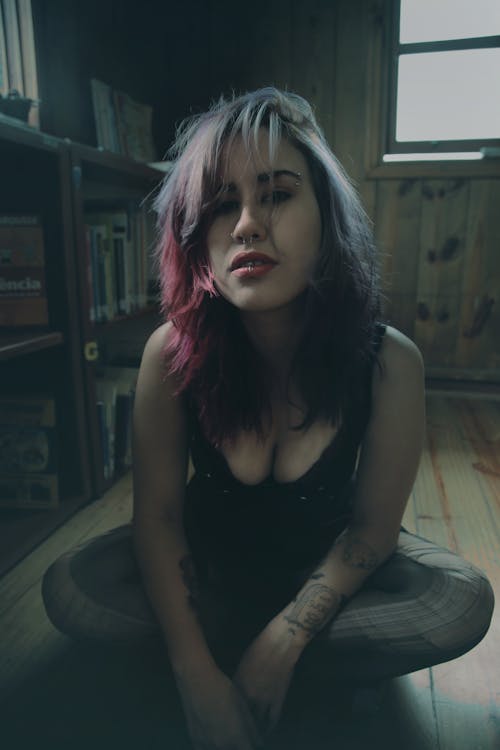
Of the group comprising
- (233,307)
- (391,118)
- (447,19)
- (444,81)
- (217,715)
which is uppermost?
(447,19)

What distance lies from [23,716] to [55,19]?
6.17 ft

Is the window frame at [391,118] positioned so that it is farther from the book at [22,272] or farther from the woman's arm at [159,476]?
the woman's arm at [159,476]

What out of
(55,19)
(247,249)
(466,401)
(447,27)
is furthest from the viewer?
(466,401)

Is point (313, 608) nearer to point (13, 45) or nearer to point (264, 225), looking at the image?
point (264, 225)

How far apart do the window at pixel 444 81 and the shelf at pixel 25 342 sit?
5.83 feet

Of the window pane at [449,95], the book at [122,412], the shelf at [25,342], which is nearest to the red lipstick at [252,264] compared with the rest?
the shelf at [25,342]

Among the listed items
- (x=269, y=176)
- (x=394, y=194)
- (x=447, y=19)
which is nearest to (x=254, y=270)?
(x=269, y=176)

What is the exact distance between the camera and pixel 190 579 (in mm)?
808

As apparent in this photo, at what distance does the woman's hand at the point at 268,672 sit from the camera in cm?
68

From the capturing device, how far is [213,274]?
78 cm

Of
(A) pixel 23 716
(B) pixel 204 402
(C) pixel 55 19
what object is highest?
(C) pixel 55 19

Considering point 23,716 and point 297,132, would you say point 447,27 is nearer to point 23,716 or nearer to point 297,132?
point 297,132

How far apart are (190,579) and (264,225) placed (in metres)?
0.48

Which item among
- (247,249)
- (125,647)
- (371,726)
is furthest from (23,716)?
(247,249)
